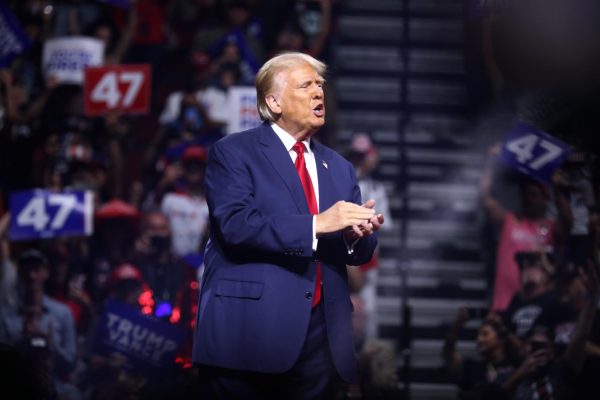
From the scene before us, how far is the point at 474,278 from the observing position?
8422 mm

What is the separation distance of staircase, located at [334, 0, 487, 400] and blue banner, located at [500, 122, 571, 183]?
154cm

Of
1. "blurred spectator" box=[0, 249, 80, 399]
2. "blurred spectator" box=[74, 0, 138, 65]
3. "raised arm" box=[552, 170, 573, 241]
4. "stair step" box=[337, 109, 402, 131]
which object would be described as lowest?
"blurred spectator" box=[0, 249, 80, 399]

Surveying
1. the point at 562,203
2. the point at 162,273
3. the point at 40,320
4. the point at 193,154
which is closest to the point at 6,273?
the point at 40,320

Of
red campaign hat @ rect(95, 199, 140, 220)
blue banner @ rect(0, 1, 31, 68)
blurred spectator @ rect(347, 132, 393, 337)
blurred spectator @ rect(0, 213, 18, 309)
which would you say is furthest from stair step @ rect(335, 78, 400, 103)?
blurred spectator @ rect(0, 213, 18, 309)

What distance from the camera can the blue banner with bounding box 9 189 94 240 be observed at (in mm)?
7453

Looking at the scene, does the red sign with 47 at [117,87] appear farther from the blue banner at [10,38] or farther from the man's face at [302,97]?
the man's face at [302,97]

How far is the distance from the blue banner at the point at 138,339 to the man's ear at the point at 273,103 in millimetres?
2407

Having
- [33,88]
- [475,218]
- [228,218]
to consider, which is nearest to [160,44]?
[33,88]

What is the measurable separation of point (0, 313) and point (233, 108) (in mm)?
2109

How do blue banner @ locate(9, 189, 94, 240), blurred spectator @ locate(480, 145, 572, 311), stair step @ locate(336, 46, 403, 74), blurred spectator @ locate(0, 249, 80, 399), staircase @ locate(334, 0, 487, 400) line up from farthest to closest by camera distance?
stair step @ locate(336, 46, 403, 74) < staircase @ locate(334, 0, 487, 400) < blue banner @ locate(9, 189, 94, 240) < blurred spectator @ locate(480, 145, 572, 311) < blurred spectator @ locate(0, 249, 80, 399)

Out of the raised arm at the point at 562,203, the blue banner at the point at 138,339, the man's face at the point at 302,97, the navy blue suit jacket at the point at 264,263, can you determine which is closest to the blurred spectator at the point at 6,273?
the blue banner at the point at 138,339

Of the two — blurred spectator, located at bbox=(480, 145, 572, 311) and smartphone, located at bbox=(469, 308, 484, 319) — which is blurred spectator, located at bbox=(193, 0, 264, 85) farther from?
smartphone, located at bbox=(469, 308, 484, 319)

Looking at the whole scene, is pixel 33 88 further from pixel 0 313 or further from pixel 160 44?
pixel 0 313

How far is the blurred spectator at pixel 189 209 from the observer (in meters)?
7.82
